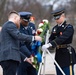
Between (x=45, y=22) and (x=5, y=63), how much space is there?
A: 1.14 metres

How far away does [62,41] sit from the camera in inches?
237

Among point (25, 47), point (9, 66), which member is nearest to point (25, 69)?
point (25, 47)

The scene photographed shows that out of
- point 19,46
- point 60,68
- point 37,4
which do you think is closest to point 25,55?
point 19,46

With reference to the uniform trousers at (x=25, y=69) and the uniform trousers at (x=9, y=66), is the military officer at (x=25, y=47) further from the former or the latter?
the uniform trousers at (x=9, y=66)

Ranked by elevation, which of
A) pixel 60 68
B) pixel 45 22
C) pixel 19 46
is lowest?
pixel 60 68

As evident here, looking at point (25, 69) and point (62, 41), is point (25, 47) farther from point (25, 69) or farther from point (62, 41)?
point (62, 41)

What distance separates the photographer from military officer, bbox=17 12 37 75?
6348 millimetres

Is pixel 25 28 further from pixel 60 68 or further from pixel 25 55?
pixel 60 68

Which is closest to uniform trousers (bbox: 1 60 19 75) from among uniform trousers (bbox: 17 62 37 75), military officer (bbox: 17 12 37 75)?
military officer (bbox: 17 12 37 75)

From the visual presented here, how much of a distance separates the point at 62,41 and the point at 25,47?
73 cm

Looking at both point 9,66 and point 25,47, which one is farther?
point 25,47

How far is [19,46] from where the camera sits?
619 centimetres

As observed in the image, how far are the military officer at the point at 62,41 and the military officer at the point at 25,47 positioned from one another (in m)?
0.46

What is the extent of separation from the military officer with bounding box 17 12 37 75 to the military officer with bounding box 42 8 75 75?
46cm
